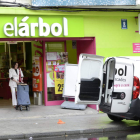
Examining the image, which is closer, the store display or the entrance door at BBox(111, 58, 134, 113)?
the entrance door at BBox(111, 58, 134, 113)

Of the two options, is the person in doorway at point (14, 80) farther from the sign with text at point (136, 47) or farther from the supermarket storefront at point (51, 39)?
the sign with text at point (136, 47)

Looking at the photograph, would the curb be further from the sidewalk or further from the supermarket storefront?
the supermarket storefront

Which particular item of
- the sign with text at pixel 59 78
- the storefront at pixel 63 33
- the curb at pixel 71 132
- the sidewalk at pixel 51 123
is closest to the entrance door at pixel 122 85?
the curb at pixel 71 132

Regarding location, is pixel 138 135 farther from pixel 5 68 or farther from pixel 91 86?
pixel 5 68

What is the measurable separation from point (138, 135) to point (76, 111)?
436 centimetres

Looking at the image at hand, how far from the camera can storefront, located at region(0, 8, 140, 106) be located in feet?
41.5

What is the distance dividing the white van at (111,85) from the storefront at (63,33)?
3.21m

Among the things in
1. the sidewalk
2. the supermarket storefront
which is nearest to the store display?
the supermarket storefront

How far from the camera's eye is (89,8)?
43.4 feet

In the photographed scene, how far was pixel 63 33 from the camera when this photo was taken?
13.1 m

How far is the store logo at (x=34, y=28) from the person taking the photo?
495 inches

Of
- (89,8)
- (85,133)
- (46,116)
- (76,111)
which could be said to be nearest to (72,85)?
(76,111)

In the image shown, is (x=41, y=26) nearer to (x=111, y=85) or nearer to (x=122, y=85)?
(x=111, y=85)

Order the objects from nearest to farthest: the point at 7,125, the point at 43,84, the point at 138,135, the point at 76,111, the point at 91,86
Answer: the point at 138,135
the point at 91,86
the point at 7,125
the point at 76,111
the point at 43,84
